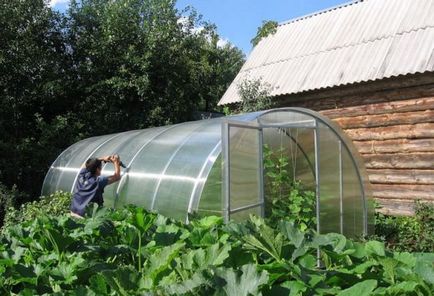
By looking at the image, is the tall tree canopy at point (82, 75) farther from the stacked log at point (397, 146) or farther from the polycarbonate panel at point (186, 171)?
the polycarbonate panel at point (186, 171)

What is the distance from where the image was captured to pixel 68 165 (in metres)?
12.1

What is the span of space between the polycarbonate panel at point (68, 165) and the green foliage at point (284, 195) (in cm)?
537

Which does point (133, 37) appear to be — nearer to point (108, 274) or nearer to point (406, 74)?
point (406, 74)

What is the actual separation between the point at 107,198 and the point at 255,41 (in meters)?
7.63

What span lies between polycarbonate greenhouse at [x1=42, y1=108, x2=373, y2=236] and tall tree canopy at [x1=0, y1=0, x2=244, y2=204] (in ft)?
15.0

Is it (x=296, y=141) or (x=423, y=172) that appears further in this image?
(x=423, y=172)

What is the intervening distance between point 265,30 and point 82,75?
17.0ft

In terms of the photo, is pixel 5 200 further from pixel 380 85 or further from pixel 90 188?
pixel 380 85

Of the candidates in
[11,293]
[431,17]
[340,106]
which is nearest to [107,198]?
[340,106]

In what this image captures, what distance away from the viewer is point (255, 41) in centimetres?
1505

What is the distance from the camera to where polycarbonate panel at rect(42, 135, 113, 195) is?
11.5 meters

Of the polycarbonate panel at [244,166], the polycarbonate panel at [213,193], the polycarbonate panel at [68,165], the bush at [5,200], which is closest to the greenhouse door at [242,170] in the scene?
the polycarbonate panel at [244,166]

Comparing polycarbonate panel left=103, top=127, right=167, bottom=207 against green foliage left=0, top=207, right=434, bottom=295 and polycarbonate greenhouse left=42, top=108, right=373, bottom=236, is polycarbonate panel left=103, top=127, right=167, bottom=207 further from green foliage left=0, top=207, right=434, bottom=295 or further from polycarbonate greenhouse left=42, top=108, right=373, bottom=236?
green foliage left=0, top=207, right=434, bottom=295

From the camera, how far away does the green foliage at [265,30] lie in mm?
14663
